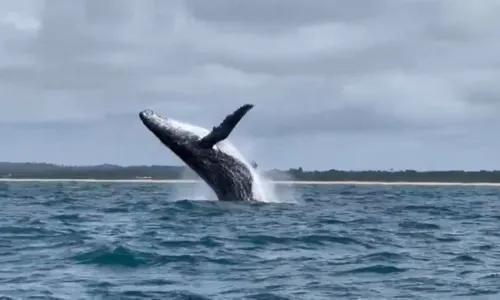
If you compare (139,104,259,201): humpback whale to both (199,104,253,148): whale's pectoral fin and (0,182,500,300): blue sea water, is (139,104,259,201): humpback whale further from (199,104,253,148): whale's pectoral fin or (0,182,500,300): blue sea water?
(0,182,500,300): blue sea water

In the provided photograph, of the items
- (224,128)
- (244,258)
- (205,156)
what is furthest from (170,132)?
(244,258)

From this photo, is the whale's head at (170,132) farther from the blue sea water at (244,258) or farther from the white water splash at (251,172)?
the blue sea water at (244,258)

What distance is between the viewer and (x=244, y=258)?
14070 millimetres

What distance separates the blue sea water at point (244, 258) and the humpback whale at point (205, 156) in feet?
3.59

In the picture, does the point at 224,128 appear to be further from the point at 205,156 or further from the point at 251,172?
the point at 251,172

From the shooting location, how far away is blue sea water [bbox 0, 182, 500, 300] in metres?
11.4

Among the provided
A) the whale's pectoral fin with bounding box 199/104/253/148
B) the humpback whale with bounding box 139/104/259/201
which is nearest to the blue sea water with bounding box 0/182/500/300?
the humpback whale with bounding box 139/104/259/201

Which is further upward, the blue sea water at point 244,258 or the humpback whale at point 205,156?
the humpback whale at point 205,156

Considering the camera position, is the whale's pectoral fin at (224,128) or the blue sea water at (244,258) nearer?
the blue sea water at (244,258)

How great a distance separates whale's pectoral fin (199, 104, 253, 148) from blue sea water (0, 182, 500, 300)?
5.58 ft

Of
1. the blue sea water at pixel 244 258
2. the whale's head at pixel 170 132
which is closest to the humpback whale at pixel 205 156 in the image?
the whale's head at pixel 170 132

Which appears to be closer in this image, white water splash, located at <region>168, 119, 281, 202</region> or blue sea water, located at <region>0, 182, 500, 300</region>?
blue sea water, located at <region>0, 182, 500, 300</region>

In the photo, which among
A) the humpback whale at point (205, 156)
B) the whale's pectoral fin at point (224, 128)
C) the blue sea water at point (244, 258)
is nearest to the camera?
the blue sea water at point (244, 258)

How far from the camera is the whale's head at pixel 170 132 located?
2233cm
